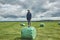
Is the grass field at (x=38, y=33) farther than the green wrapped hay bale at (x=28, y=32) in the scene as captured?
Yes

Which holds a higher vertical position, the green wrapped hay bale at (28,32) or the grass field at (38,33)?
the green wrapped hay bale at (28,32)

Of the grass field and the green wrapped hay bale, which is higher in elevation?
the green wrapped hay bale

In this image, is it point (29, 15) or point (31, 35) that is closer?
point (31, 35)

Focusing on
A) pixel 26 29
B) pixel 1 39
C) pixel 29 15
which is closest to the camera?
pixel 26 29

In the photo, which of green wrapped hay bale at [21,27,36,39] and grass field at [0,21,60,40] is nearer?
green wrapped hay bale at [21,27,36,39]

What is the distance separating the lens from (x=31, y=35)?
2175cm

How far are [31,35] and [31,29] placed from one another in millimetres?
670

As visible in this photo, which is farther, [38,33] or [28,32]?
[38,33]

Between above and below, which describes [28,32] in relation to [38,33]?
above

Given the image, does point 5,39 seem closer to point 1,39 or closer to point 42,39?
point 1,39

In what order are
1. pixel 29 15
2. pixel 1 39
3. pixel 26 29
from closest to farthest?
1. pixel 26 29
2. pixel 1 39
3. pixel 29 15

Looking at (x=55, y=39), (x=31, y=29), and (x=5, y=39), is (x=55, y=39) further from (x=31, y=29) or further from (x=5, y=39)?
(x=5, y=39)

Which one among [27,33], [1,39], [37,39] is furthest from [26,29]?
[1,39]

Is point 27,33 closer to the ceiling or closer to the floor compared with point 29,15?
closer to the floor
